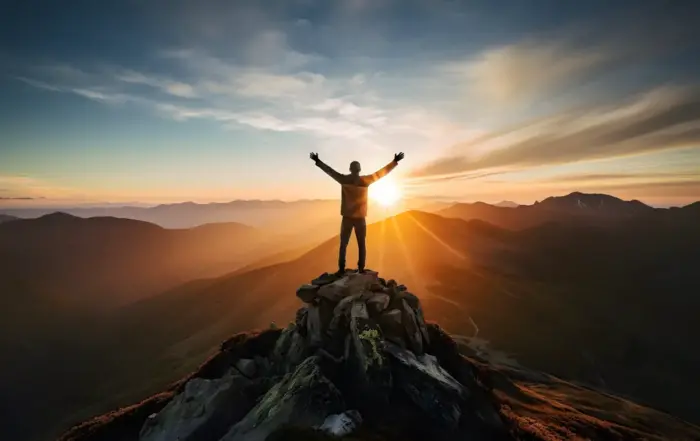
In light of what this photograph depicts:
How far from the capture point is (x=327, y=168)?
22672 millimetres

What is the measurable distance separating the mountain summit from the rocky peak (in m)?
0.06

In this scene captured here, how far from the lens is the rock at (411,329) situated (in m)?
24.1

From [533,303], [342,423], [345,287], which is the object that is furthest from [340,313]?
[533,303]

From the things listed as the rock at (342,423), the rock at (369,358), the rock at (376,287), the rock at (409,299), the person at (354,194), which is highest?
the person at (354,194)

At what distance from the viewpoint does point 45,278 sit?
19912 cm

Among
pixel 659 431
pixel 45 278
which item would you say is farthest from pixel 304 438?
pixel 45 278

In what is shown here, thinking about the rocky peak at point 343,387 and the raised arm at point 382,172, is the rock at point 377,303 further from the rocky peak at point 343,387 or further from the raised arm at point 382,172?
the raised arm at point 382,172

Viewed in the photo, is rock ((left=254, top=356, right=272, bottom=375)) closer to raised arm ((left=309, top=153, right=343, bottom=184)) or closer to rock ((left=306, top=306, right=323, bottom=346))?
rock ((left=306, top=306, right=323, bottom=346))

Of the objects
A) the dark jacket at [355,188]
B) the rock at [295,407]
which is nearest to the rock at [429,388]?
the rock at [295,407]

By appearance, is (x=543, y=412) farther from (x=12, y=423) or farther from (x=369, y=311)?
(x=12, y=423)

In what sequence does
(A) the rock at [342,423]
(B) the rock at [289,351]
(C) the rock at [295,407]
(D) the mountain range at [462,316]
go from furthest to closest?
(D) the mountain range at [462,316] < (B) the rock at [289,351] < (C) the rock at [295,407] < (A) the rock at [342,423]

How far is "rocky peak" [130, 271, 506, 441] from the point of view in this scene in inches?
723

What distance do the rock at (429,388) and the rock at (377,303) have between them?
102 inches

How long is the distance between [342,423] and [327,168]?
14.2 m
